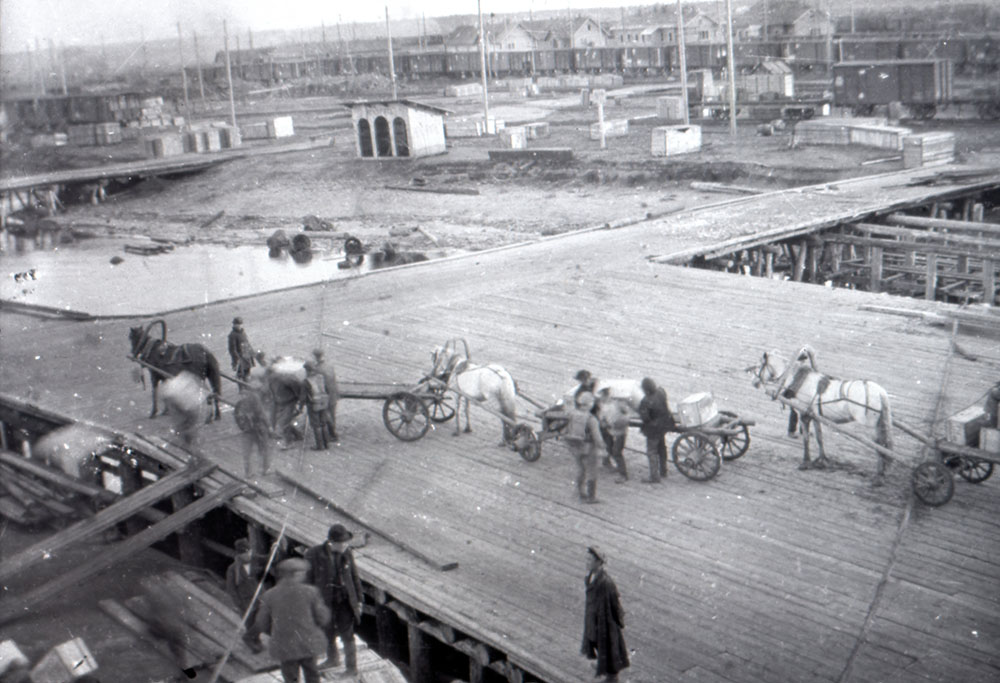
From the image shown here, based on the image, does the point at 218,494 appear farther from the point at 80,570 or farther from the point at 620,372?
the point at 620,372

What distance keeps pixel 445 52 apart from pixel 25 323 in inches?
3691

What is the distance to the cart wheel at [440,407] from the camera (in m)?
13.6

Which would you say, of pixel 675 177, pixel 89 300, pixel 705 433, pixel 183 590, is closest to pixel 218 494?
pixel 183 590

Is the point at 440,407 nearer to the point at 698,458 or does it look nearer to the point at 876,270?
the point at 698,458

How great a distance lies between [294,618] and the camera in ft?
25.2

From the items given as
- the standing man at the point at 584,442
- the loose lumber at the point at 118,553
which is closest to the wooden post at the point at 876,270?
the standing man at the point at 584,442

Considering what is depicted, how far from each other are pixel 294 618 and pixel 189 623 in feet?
13.2

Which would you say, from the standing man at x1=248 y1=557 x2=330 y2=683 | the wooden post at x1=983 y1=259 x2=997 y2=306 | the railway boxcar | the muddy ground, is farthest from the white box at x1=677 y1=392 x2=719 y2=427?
the railway boxcar

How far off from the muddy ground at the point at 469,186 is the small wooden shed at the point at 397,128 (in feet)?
2.84

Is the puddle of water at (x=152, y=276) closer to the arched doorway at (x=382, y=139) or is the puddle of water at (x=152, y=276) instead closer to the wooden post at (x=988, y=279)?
the arched doorway at (x=382, y=139)

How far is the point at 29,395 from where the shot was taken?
16922 millimetres

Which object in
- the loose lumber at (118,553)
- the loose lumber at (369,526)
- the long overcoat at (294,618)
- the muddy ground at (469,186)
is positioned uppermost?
the muddy ground at (469,186)

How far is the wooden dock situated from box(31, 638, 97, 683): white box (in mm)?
2556

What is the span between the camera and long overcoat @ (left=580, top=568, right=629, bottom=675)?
755 cm
